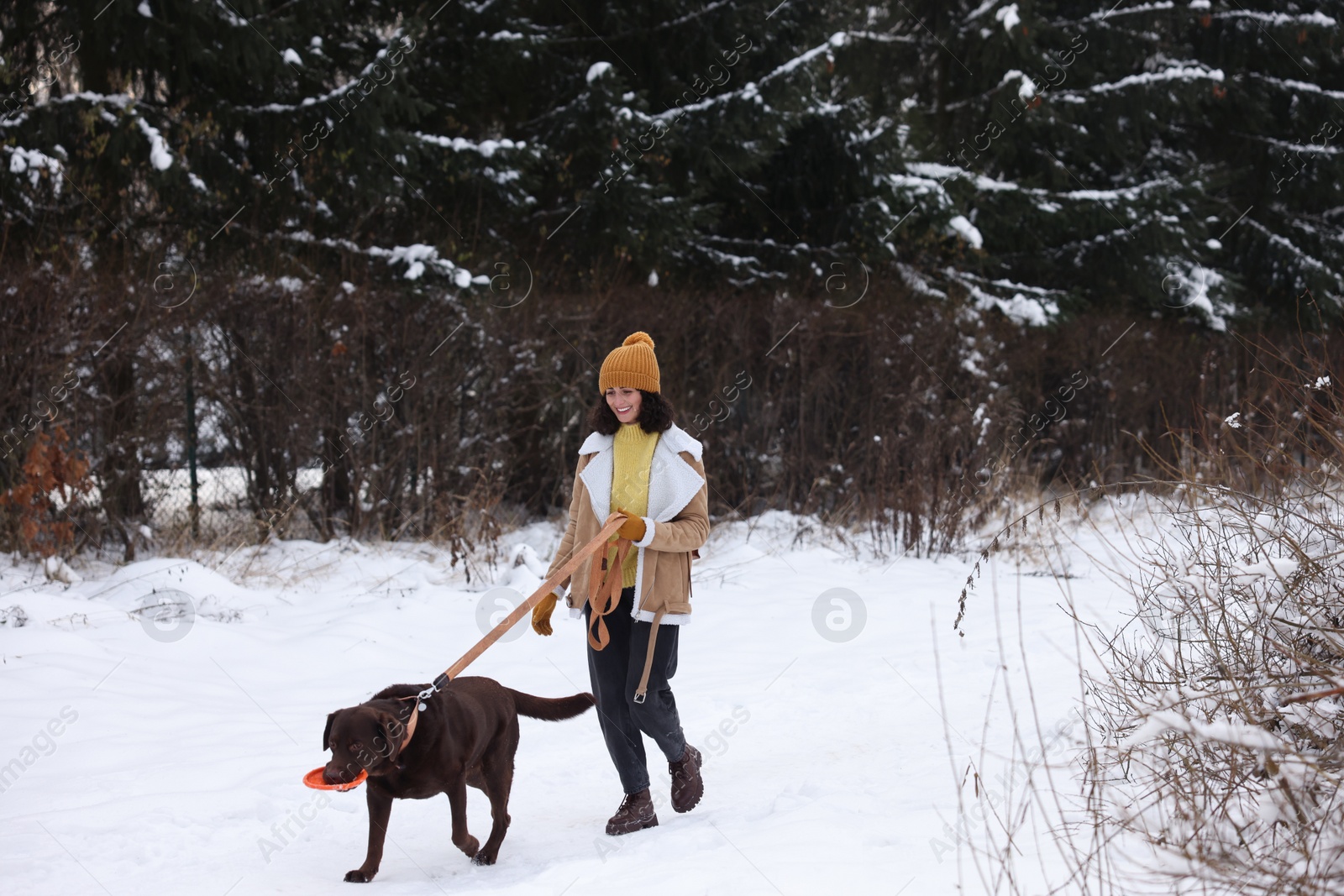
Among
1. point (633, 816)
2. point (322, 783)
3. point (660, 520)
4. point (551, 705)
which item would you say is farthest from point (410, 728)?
point (660, 520)

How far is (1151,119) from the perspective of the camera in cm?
1806

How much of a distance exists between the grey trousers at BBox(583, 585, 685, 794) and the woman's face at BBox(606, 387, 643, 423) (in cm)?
67

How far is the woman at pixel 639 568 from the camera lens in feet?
13.1

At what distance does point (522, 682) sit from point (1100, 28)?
669 inches

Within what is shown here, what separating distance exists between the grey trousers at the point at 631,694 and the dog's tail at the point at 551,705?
11 centimetres

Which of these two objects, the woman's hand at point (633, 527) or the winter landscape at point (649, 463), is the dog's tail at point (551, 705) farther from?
the woman's hand at point (633, 527)

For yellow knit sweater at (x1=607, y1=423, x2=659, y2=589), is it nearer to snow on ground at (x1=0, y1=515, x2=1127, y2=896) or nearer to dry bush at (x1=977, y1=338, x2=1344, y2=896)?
snow on ground at (x1=0, y1=515, x2=1127, y2=896)

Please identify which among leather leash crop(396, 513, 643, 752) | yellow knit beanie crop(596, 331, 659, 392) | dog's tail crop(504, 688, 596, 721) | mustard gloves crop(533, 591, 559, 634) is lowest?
dog's tail crop(504, 688, 596, 721)

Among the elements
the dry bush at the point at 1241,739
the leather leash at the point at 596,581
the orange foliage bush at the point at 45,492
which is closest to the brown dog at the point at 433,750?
the leather leash at the point at 596,581

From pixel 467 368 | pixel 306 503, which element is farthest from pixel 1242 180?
pixel 306 503

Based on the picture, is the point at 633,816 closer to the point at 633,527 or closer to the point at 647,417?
the point at 633,527

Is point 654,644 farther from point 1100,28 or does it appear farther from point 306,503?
point 1100,28

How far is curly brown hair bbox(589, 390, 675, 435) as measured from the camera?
165 inches

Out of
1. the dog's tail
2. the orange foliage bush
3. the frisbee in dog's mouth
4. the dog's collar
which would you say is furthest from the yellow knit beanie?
the orange foliage bush
